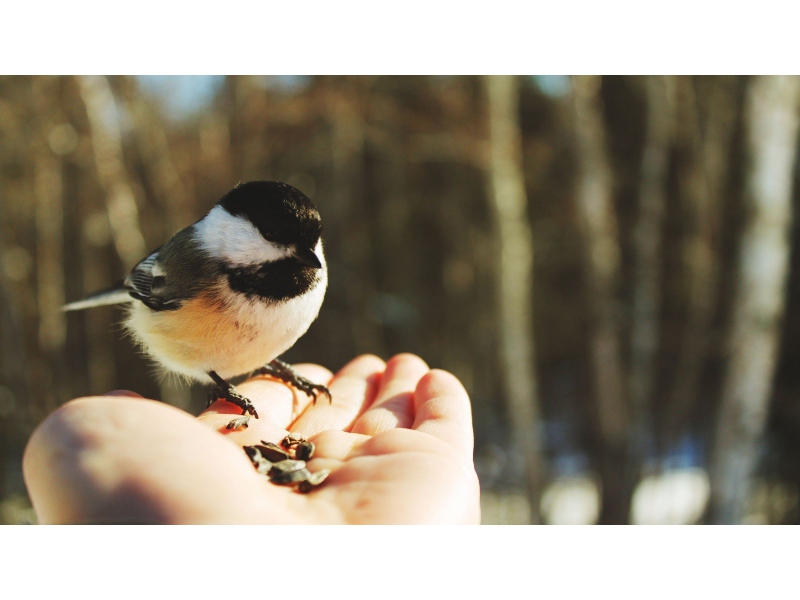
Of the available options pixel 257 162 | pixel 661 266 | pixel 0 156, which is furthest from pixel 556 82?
pixel 0 156

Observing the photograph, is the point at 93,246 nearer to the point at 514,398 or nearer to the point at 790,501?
the point at 514,398

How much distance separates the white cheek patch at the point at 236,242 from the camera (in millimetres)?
1155

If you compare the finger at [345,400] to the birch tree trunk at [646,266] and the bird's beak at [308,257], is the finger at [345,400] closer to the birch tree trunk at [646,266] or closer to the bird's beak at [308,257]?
the bird's beak at [308,257]

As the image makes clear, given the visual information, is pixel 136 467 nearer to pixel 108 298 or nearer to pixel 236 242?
pixel 236 242

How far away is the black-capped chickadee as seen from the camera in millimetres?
1124

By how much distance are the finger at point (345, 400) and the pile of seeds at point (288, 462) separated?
17 cm

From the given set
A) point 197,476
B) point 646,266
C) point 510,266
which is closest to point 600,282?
point 646,266

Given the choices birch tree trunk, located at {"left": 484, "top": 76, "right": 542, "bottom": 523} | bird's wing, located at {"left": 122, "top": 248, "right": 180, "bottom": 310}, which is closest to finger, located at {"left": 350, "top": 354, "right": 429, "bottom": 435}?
bird's wing, located at {"left": 122, "top": 248, "right": 180, "bottom": 310}

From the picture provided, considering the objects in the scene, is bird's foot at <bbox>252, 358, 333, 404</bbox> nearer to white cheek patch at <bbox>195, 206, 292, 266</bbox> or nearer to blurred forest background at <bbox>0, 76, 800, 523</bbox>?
white cheek patch at <bbox>195, 206, 292, 266</bbox>

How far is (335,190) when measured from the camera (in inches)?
136

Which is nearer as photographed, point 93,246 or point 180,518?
point 180,518

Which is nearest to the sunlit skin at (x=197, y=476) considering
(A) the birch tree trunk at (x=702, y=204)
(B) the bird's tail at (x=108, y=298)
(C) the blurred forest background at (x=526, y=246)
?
(B) the bird's tail at (x=108, y=298)

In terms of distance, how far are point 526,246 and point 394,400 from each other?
6.22 ft
